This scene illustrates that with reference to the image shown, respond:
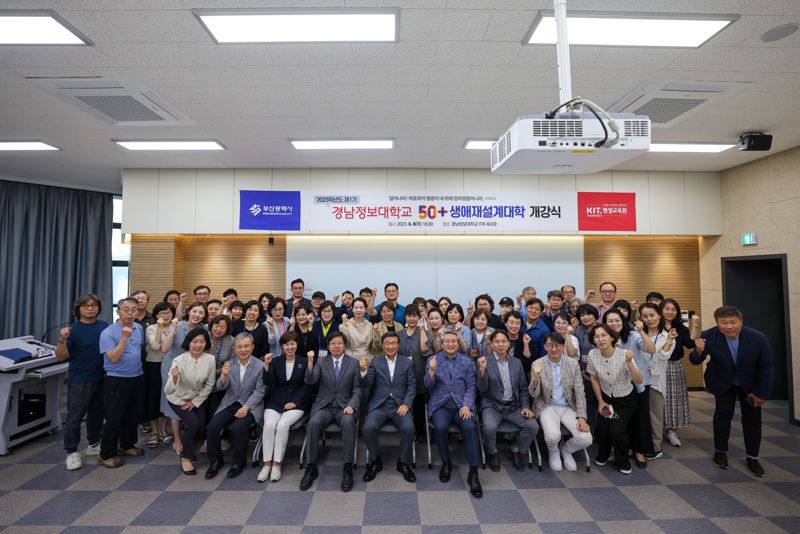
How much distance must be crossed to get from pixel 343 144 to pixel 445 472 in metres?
4.16

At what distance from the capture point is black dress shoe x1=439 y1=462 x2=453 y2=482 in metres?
3.67

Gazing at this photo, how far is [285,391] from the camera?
4.14m

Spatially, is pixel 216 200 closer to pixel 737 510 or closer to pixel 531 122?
pixel 531 122

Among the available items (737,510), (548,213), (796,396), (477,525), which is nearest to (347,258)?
(548,213)

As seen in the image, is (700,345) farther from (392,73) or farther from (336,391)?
(392,73)

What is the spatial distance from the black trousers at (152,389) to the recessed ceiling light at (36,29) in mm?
3035

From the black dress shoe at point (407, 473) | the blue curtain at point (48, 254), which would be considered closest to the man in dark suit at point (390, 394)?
the black dress shoe at point (407, 473)

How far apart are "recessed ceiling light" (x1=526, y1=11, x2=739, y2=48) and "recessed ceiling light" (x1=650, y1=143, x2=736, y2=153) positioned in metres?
2.69

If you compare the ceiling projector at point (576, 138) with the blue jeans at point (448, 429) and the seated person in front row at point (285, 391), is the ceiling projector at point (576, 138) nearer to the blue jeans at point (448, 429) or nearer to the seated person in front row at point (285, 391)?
the blue jeans at point (448, 429)

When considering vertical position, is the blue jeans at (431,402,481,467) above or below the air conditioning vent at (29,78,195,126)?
below

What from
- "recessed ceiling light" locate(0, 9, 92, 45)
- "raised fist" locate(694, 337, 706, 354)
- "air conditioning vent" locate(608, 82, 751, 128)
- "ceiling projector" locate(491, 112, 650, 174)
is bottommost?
"raised fist" locate(694, 337, 706, 354)

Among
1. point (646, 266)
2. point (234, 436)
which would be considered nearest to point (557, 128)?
point (234, 436)

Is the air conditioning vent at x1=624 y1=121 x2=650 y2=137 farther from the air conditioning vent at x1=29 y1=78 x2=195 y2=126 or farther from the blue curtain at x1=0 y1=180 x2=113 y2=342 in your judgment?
the blue curtain at x1=0 y1=180 x2=113 y2=342

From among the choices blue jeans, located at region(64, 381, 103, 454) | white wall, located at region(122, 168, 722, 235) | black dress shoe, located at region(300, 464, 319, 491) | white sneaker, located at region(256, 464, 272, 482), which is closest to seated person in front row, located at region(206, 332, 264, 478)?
white sneaker, located at region(256, 464, 272, 482)
